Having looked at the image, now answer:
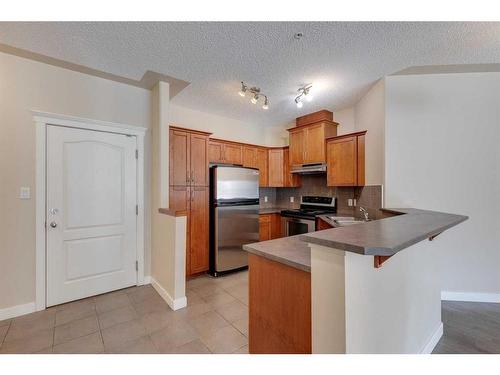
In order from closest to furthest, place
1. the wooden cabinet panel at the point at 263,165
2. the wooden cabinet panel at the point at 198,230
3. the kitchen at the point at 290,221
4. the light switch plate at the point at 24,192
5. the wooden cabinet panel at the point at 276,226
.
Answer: the kitchen at the point at 290,221
the light switch plate at the point at 24,192
the wooden cabinet panel at the point at 198,230
the wooden cabinet panel at the point at 276,226
the wooden cabinet panel at the point at 263,165

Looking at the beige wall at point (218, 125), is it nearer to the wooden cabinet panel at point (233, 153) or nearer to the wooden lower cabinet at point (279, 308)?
the wooden cabinet panel at point (233, 153)

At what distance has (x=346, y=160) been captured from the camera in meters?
3.46

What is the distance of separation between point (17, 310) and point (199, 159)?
8.36 ft

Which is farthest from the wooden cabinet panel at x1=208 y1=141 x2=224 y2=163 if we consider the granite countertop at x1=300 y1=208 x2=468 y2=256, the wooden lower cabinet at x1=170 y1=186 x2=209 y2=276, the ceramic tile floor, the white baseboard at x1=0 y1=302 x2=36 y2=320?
the granite countertop at x1=300 y1=208 x2=468 y2=256

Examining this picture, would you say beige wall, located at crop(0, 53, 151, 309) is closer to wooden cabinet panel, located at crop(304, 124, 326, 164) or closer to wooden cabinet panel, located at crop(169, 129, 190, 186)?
wooden cabinet panel, located at crop(169, 129, 190, 186)

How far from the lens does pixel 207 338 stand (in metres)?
1.92

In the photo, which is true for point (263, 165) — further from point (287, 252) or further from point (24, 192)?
point (24, 192)

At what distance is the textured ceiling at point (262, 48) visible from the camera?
6.10 feet

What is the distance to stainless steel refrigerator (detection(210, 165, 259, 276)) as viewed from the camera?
336 centimetres

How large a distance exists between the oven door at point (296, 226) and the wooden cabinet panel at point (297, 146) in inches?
42.4

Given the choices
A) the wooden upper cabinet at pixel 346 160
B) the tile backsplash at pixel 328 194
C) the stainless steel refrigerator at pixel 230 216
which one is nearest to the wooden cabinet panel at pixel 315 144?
the wooden upper cabinet at pixel 346 160

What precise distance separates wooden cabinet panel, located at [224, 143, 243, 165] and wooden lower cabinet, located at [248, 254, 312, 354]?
257cm
